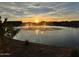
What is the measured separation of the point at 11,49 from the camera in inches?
69.8

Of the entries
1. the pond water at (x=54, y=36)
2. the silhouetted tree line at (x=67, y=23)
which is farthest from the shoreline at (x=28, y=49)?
the silhouetted tree line at (x=67, y=23)

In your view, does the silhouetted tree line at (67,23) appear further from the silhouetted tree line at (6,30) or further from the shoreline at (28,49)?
the silhouetted tree line at (6,30)

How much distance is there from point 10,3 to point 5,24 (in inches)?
8.6

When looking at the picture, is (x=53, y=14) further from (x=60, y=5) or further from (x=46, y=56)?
(x=46, y=56)

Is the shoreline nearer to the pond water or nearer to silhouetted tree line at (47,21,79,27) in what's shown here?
the pond water

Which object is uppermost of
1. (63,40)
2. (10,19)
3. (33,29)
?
(10,19)

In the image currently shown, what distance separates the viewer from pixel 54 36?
175 cm

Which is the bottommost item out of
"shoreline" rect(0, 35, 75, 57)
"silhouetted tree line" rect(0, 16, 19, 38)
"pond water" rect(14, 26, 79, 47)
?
"shoreline" rect(0, 35, 75, 57)

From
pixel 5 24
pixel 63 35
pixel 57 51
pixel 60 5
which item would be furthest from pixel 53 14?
pixel 5 24

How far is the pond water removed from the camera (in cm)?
176

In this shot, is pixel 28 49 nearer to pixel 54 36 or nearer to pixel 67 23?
pixel 54 36

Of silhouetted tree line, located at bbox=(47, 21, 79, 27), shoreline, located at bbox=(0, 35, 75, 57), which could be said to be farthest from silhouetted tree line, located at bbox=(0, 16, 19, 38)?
silhouetted tree line, located at bbox=(47, 21, 79, 27)

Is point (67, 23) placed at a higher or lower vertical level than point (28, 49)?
higher

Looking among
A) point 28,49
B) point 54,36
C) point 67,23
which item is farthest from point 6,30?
point 67,23
